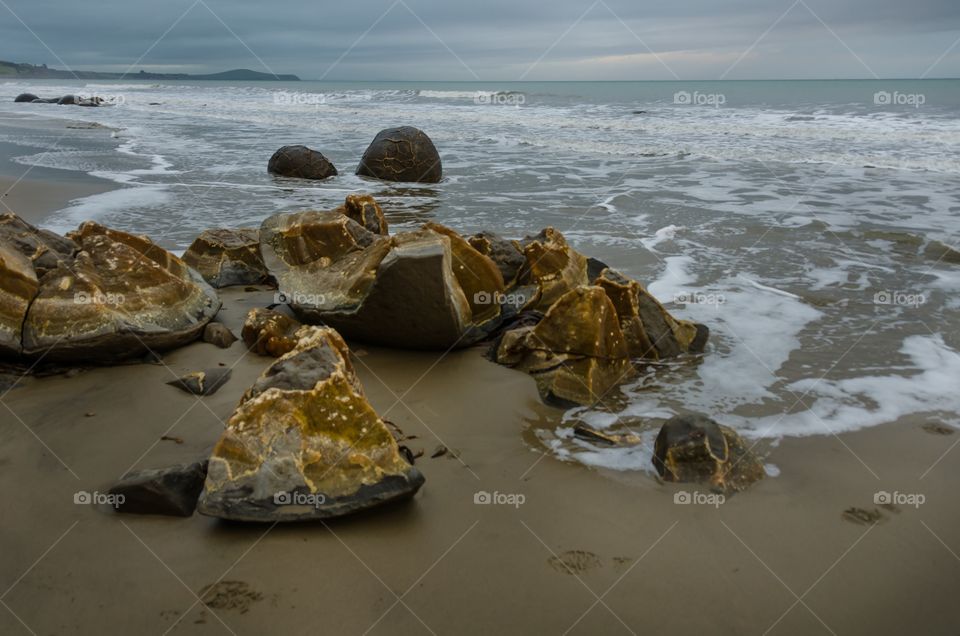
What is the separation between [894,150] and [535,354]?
14851 millimetres

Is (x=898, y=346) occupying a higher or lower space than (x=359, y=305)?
lower

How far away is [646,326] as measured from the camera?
449 cm

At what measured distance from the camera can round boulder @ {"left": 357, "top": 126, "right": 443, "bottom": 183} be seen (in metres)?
11.6

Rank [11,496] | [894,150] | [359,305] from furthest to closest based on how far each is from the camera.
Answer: [894,150] → [359,305] → [11,496]

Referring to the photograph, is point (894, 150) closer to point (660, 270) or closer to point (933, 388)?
point (660, 270)

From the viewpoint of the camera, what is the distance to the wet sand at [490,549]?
7.59ft

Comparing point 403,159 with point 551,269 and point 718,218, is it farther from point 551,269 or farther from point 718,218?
point 551,269

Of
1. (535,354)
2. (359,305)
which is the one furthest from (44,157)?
(535,354)

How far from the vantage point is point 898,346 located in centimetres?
470

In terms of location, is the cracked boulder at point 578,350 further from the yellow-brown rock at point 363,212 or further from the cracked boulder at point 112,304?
the yellow-brown rock at point 363,212

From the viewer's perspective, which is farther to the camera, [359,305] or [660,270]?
[660,270]
